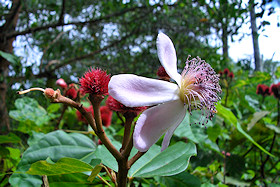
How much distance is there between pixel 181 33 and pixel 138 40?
63 cm

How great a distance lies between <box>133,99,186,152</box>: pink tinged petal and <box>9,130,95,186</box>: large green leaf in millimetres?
453

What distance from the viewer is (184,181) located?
0.77 meters

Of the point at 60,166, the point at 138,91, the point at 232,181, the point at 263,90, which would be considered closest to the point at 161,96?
the point at 138,91

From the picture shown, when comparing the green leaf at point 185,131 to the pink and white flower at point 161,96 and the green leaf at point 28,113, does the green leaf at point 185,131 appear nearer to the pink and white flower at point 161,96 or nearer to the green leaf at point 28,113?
the pink and white flower at point 161,96

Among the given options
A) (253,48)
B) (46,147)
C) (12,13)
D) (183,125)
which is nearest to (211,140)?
(183,125)

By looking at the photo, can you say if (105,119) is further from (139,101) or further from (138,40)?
(138,40)

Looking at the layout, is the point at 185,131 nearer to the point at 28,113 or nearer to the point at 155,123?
the point at 155,123

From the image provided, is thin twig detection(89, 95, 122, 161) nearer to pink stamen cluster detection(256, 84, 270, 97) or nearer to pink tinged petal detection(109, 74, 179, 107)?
pink tinged petal detection(109, 74, 179, 107)

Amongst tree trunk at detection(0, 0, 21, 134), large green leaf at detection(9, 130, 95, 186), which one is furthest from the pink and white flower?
tree trunk at detection(0, 0, 21, 134)

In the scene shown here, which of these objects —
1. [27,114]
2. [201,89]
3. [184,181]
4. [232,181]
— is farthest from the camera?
[27,114]

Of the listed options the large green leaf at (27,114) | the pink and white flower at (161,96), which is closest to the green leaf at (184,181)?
the pink and white flower at (161,96)

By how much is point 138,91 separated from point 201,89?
188mm

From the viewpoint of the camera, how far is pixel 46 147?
0.84 metres

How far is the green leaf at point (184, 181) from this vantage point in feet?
2.48
